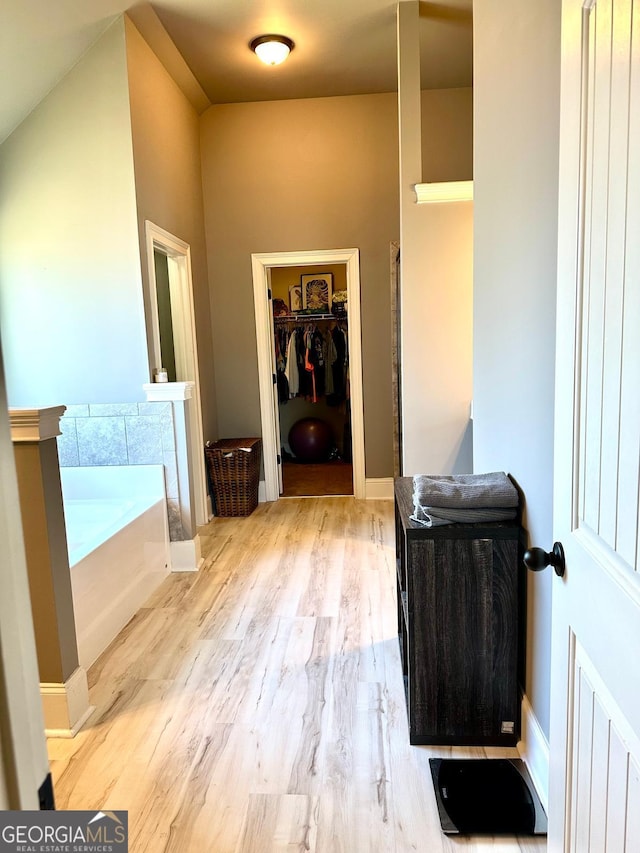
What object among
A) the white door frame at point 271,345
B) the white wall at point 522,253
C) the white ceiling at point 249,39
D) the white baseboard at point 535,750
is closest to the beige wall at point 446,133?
the white ceiling at point 249,39

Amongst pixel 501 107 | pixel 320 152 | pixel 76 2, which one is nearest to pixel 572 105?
pixel 501 107

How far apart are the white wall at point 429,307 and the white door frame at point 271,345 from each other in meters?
1.30

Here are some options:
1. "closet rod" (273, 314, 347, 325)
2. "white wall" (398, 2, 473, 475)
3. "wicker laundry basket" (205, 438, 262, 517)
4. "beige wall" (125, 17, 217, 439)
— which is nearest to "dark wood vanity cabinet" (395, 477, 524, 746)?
"white wall" (398, 2, 473, 475)

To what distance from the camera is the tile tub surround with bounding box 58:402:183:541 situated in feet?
10.5

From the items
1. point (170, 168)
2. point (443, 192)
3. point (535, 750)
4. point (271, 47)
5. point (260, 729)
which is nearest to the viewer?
point (535, 750)

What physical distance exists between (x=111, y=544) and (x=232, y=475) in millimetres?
1777

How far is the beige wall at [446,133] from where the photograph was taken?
424 centimetres

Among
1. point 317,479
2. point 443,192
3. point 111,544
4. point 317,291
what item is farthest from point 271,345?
point 111,544

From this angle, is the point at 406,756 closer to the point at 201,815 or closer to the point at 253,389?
the point at 201,815

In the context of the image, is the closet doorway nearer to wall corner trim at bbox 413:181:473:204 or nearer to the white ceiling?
the white ceiling

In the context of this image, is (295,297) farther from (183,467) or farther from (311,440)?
(183,467)

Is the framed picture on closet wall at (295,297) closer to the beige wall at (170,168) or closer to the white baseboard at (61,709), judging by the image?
the beige wall at (170,168)

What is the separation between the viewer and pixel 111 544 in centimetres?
254

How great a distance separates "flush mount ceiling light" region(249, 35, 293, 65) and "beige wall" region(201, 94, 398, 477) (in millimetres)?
874
